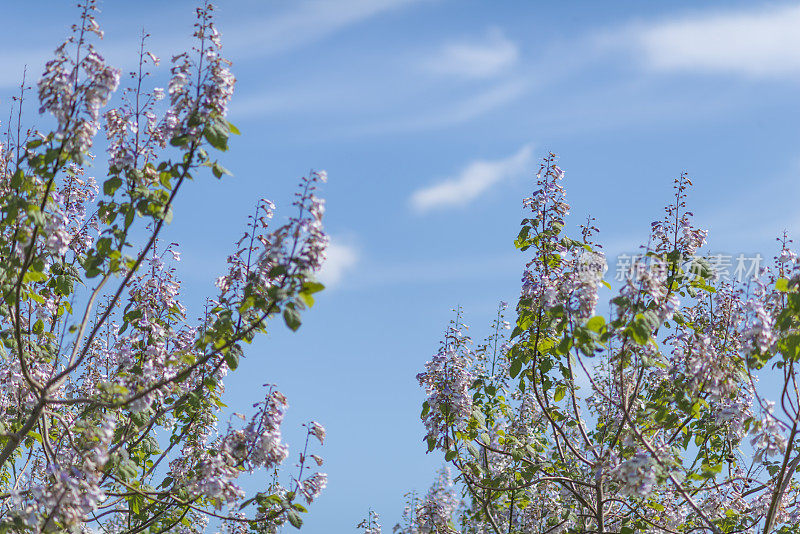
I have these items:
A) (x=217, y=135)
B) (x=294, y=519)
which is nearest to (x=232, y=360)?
(x=294, y=519)

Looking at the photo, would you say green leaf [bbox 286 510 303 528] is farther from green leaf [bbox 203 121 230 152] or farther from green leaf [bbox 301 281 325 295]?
green leaf [bbox 203 121 230 152]

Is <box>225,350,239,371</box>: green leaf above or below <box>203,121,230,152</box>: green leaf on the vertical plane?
below

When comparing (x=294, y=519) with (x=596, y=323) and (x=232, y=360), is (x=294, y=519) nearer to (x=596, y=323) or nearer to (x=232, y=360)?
(x=232, y=360)

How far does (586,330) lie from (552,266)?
6.46 ft

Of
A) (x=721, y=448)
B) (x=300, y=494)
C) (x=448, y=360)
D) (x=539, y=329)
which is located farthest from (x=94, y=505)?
(x=721, y=448)

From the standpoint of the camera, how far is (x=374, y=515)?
40.8 feet

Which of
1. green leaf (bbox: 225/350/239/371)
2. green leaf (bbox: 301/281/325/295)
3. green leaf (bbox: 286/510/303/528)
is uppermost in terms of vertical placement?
green leaf (bbox: 225/350/239/371)

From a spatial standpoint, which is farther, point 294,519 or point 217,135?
point 294,519

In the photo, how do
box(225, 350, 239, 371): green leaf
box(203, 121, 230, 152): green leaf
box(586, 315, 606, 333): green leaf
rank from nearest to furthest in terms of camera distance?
box(203, 121, 230, 152): green leaf → box(586, 315, 606, 333): green leaf → box(225, 350, 239, 371): green leaf

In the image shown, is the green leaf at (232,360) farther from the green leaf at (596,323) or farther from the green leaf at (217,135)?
the green leaf at (596,323)

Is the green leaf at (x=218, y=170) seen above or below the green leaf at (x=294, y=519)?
above

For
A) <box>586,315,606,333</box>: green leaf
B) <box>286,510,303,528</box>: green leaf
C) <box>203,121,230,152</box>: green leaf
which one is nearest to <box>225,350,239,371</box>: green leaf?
<box>286,510,303,528</box>: green leaf

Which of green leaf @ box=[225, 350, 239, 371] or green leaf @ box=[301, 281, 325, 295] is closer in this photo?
green leaf @ box=[301, 281, 325, 295]

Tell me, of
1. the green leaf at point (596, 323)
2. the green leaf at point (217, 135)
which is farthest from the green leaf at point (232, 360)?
the green leaf at point (596, 323)
